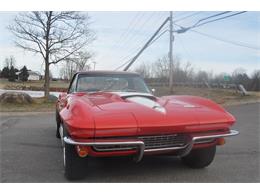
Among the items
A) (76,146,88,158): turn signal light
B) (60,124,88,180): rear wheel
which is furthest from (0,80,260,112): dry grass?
(76,146,88,158): turn signal light

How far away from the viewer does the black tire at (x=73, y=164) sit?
3.54 meters

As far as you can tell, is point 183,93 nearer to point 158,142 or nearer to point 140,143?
point 158,142

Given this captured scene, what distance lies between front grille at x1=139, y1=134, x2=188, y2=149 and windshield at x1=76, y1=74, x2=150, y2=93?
69.3 inches

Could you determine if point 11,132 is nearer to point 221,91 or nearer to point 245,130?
point 245,130

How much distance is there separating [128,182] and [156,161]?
3.31ft

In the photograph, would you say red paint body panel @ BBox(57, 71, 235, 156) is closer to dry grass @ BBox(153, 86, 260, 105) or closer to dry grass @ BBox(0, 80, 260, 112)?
dry grass @ BBox(0, 80, 260, 112)

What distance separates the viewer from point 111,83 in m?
5.27

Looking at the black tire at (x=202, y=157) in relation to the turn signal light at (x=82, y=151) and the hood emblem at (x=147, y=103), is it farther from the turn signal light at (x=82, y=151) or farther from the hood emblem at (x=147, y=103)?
the turn signal light at (x=82, y=151)

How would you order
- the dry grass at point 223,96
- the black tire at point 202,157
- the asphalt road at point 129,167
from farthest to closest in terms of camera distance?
the dry grass at point 223,96 < the black tire at point 202,157 < the asphalt road at point 129,167

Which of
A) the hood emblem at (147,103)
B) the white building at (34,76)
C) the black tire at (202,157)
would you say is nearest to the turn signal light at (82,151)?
the hood emblem at (147,103)

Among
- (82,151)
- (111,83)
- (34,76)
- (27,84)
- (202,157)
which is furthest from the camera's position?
(27,84)

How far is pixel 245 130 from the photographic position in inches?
320

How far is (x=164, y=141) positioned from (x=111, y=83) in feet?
6.75

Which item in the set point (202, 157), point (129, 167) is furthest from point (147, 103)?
point (202, 157)
